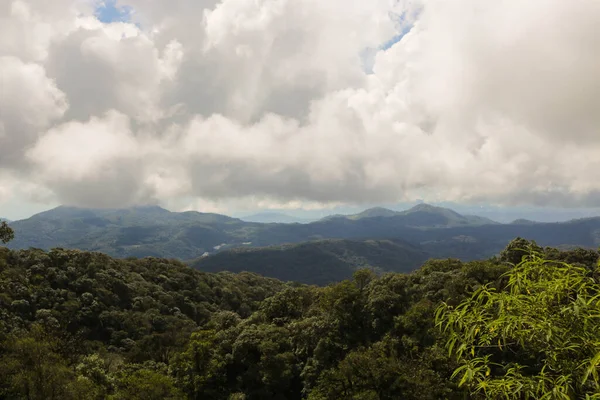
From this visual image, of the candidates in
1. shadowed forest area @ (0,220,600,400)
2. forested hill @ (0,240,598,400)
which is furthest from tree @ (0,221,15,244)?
forested hill @ (0,240,598,400)

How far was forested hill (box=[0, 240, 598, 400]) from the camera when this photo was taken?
137 feet

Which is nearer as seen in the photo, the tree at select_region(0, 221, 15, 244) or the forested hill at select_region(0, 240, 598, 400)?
the forested hill at select_region(0, 240, 598, 400)

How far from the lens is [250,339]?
63.8 metres

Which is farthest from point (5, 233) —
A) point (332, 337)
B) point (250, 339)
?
point (332, 337)

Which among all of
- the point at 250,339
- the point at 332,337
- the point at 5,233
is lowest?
the point at 250,339

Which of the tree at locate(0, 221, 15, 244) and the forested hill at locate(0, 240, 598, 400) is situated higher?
the tree at locate(0, 221, 15, 244)

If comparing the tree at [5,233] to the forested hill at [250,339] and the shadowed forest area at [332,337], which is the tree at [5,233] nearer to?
the shadowed forest area at [332,337]

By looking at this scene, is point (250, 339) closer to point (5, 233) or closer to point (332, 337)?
point (332, 337)

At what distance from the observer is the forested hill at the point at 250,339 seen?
41.8 meters

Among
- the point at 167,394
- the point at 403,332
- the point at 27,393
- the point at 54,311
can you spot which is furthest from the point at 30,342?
the point at 54,311

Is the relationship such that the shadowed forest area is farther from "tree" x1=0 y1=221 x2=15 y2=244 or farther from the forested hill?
"tree" x1=0 y1=221 x2=15 y2=244

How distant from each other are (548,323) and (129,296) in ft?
457

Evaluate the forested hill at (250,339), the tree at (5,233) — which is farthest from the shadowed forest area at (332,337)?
the tree at (5,233)

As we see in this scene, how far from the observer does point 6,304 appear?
90.3m
